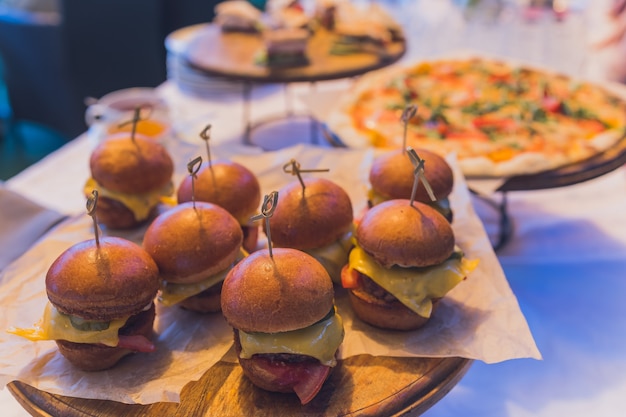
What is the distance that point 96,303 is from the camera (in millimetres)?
1642

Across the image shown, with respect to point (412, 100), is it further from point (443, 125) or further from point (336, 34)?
point (336, 34)

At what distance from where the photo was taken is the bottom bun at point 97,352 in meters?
1.68

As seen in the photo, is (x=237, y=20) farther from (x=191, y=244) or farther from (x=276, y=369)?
(x=276, y=369)

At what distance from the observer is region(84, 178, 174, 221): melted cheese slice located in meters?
2.38

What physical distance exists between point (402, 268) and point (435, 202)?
20.4 inches

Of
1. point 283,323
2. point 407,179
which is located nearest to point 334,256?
point 407,179

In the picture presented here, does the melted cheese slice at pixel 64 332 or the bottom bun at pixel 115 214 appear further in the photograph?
the bottom bun at pixel 115 214

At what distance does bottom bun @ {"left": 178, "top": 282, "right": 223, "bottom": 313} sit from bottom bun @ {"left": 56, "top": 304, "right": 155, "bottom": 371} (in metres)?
0.20

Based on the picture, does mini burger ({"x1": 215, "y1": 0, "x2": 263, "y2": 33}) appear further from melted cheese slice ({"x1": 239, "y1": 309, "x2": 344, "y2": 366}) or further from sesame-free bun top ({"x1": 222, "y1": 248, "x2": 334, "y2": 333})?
melted cheese slice ({"x1": 239, "y1": 309, "x2": 344, "y2": 366})

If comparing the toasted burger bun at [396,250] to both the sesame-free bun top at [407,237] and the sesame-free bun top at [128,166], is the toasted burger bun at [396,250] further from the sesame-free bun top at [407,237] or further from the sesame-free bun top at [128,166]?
the sesame-free bun top at [128,166]

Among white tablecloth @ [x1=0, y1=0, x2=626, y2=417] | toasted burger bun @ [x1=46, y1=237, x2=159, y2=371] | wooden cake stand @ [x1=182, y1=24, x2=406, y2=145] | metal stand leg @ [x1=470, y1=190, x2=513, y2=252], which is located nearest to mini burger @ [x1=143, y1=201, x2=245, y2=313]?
toasted burger bun @ [x1=46, y1=237, x2=159, y2=371]

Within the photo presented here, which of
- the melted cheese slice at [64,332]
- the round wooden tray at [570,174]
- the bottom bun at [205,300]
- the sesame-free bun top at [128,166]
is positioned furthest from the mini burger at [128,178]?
the round wooden tray at [570,174]

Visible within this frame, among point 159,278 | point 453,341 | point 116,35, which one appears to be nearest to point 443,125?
point 453,341

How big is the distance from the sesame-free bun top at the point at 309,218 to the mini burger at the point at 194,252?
0.50 ft
